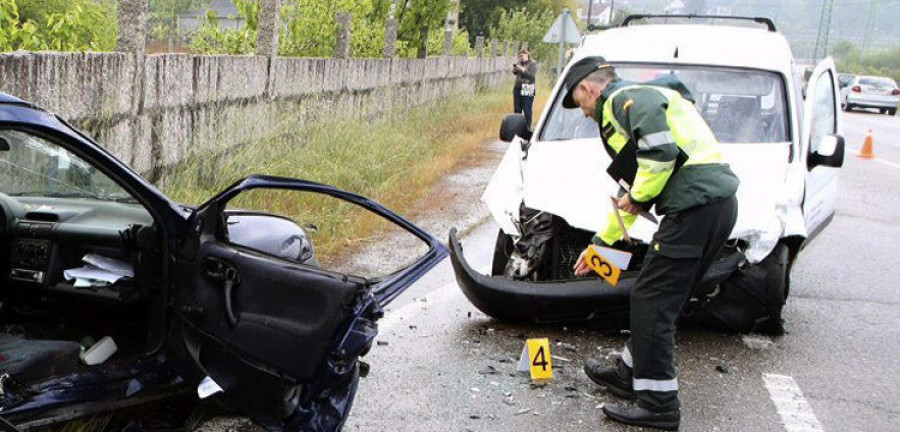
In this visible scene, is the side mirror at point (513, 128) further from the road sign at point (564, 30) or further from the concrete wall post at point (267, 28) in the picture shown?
the road sign at point (564, 30)

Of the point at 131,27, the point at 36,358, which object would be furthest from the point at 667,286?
the point at 131,27

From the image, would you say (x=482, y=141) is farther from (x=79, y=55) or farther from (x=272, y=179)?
(x=272, y=179)

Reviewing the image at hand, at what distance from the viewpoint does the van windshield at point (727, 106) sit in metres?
6.04

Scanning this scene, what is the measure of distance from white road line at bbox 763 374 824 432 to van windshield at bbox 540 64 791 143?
1.79 metres

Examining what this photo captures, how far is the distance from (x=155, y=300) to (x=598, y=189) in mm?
2757

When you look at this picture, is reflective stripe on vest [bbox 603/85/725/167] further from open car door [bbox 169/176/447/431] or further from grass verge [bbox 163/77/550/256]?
grass verge [bbox 163/77/550/256]

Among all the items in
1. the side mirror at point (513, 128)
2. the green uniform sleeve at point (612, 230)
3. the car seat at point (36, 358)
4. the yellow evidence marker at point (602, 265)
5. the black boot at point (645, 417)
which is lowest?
the black boot at point (645, 417)

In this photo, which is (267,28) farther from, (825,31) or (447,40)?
(825,31)

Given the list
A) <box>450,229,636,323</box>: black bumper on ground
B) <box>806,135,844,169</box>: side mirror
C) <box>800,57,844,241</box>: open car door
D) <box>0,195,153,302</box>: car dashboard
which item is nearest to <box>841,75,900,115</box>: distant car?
<box>800,57,844,241</box>: open car door

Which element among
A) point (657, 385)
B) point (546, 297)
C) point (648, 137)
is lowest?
point (657, 385)

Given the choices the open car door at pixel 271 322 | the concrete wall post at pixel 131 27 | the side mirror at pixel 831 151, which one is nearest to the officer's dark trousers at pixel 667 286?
the open car door at pixel 271 322

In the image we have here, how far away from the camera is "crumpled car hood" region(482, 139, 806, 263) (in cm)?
497

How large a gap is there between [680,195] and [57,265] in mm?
2781

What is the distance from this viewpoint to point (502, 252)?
5.71m
